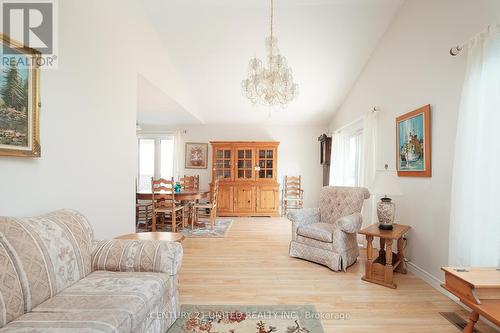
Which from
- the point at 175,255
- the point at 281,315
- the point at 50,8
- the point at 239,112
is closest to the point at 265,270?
the point at 281,315

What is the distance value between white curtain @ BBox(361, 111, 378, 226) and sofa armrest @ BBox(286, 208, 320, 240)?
84 cm

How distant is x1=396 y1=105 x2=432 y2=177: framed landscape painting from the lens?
2404 millimetres

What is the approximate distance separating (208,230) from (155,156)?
9.84 feet

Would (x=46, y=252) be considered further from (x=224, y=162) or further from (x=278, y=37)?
(x=224, y=162)

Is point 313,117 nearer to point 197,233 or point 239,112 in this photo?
point 239,112

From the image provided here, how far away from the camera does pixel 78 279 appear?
4.83ft

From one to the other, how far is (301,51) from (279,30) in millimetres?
535

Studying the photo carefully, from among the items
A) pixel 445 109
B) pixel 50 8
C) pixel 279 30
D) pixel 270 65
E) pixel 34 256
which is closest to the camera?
pixel 34 256

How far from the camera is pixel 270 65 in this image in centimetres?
262

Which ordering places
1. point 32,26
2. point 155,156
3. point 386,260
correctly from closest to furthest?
1. point 32,26
2. point 386,260
3. point 155,156

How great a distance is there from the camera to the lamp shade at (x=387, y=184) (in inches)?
95.0

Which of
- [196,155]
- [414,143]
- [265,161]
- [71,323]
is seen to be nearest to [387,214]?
[414,143]

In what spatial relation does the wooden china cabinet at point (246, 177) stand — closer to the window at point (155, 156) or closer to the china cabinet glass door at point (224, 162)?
the china cabinet glass door at point (224, 162)

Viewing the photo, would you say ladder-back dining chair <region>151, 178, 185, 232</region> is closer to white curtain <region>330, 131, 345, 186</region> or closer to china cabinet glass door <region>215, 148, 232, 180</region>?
china cabinet glass door <region>215, 148, 232, 180</region>
